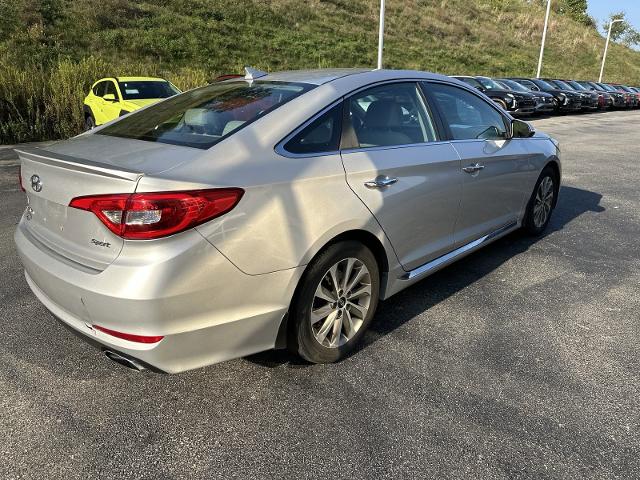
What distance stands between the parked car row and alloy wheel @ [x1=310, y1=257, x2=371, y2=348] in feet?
43.3

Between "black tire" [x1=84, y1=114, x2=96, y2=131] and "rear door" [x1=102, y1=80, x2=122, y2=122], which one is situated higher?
"rear door" [x1=102, y1=80, x2=122, y2=122]

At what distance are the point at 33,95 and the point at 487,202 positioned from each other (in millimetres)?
11566

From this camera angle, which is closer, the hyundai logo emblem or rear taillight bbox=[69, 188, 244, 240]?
rear taillight bbox=[69, 188, 244, 240]

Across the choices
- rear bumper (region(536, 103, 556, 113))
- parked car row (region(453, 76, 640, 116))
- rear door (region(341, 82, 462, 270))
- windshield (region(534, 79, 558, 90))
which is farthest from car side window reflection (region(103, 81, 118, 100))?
windshield (region(534, 79, 558, 90))

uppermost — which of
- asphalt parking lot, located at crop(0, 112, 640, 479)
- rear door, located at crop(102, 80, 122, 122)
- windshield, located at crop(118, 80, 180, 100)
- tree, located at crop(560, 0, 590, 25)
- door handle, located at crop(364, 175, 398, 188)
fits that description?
tree, located at crop(560, 0, 590, 25)

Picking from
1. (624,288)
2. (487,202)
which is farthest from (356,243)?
(624,288)

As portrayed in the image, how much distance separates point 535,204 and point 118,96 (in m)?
9.10

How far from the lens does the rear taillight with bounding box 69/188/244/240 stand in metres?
2.04

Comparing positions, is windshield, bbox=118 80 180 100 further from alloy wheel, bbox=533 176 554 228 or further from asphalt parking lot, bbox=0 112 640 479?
alloy wheel, bbox=533 176 554 228

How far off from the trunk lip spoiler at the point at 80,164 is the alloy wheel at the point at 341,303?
1.08 m

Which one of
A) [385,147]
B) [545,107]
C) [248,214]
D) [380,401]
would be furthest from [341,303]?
[545,107]

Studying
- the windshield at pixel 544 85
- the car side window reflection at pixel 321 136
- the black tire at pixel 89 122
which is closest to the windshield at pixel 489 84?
the windshield at pixel 544 85

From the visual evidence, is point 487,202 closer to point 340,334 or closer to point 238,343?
point 340,334

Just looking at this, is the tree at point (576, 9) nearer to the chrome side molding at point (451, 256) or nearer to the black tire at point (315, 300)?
the chrome side molding at point (451, 256)
